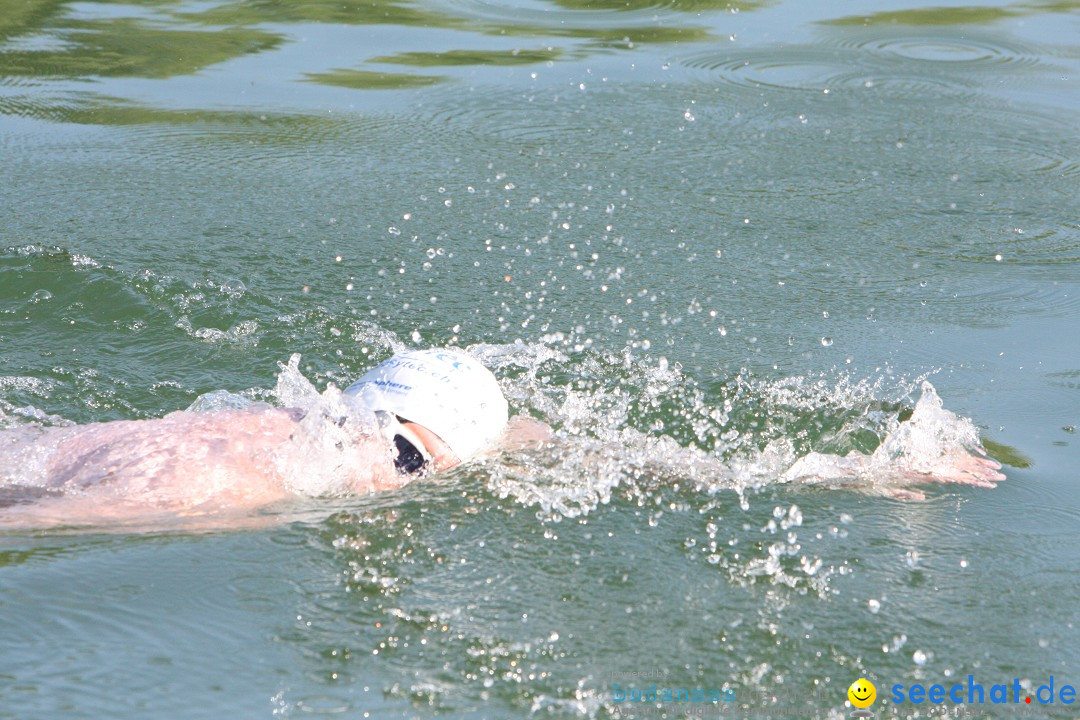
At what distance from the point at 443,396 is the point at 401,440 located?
0.69 feet

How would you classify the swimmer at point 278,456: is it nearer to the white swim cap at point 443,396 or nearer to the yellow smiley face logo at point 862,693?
the white swim cap at point 443,396

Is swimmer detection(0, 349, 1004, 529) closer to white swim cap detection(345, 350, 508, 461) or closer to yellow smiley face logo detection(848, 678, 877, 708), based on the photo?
white swim cap detection(345, 350, 508, 461)

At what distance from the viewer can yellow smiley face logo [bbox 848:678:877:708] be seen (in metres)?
3.44

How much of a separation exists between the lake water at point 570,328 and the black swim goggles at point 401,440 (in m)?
0.17

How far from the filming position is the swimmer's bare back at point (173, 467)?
4188 millimetres

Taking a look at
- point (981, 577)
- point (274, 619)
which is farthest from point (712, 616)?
point (274, 619)

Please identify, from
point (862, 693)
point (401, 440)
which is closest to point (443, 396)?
point (401, 440)

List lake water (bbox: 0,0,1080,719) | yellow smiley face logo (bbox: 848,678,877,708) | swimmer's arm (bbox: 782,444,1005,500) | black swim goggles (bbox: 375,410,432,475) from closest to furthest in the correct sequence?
yellow smiley face logo (bbox: 848,678,877,708), lake water (bbox: 0,0,1080,719), black swim goggles (bbox: 375,410,432,475), swimmer's arm (bbox: 782,444,1005,500)

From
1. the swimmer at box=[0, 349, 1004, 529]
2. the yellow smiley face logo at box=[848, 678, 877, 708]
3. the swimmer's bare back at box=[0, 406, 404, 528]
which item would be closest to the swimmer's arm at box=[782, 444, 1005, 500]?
the swimmer at box=[0, 349, 1004, 529]

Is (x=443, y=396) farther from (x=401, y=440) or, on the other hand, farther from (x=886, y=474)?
(x=886, y=474)

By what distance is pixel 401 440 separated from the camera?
4.48m

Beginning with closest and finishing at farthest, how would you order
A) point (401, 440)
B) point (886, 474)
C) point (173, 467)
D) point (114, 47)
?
1. point (173, 467)
2. point (401, 440)
3. point (886, 474)
4. point (114, 47)

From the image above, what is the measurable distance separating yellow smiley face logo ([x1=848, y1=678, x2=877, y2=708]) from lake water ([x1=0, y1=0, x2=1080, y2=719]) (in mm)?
36

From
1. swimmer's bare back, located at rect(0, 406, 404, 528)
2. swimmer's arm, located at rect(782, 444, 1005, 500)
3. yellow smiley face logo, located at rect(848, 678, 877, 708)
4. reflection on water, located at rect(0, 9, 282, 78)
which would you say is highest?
reflection on water, located at rect(0, 9, 282, 78)
